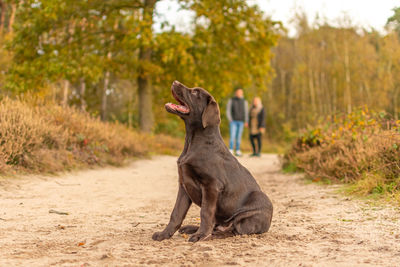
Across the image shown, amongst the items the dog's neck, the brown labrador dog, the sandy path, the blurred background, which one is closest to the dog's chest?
the brown labrador dog

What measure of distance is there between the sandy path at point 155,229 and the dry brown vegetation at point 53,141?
2.41 feet

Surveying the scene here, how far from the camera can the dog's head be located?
11.8 ft

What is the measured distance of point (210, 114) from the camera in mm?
3639

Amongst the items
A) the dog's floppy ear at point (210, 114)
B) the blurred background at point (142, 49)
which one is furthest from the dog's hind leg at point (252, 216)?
the blurred background at point (142, 49)

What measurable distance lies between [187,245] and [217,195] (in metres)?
0.51

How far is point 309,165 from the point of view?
8492 millimetres

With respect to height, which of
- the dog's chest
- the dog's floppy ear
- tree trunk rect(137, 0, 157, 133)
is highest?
tree trunk rect(137, 0, 157, 133)

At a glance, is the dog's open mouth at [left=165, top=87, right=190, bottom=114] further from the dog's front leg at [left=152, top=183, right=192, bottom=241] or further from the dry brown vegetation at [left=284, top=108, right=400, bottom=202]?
the dry brown vegetation at [left=284, top=108, right=400, bottom=202]

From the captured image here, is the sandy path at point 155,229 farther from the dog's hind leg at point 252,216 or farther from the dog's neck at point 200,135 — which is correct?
the dog's neck at point 200,135

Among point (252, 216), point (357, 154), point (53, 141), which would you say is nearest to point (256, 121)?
point (357, 154)

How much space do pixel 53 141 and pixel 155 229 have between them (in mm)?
5899

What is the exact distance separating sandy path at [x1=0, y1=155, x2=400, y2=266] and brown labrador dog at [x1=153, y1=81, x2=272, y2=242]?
145mm

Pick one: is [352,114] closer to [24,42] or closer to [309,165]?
[309,165]

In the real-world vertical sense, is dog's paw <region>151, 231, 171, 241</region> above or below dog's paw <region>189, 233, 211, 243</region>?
below
